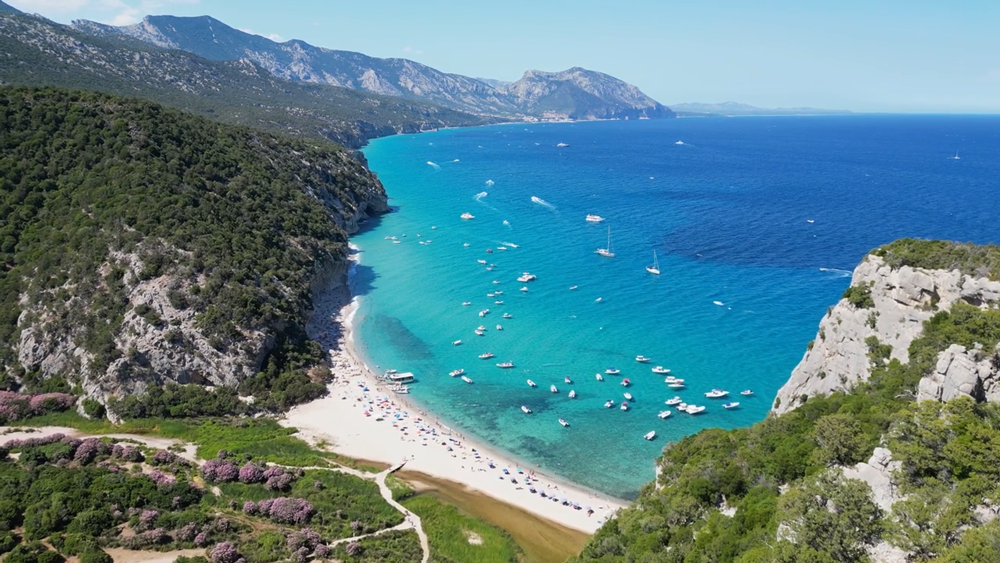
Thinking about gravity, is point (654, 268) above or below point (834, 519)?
below

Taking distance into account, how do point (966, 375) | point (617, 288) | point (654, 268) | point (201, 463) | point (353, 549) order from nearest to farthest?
point (966, 375), point (353, 549), point (201, 463), point (617, 288), point (654, 268)

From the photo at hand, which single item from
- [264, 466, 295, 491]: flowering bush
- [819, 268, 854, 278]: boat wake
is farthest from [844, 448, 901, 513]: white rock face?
[819, 268, 854, 278]: boat wake

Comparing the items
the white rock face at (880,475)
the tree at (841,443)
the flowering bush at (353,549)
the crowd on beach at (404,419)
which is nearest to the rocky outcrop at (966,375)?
the tree at (841,443)

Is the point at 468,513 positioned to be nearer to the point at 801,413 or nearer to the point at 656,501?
the point at 656,501

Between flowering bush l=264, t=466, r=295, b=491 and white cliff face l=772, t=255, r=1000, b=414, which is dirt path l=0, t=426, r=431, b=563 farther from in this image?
white cliff face l=772, t=255, r=1000, b=414

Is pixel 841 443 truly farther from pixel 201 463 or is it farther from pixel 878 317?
pixel 201 463

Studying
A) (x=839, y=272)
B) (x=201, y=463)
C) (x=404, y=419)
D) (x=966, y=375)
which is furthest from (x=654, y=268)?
(x=201, y=463)

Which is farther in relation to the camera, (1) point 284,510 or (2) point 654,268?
(2) point 654,268
